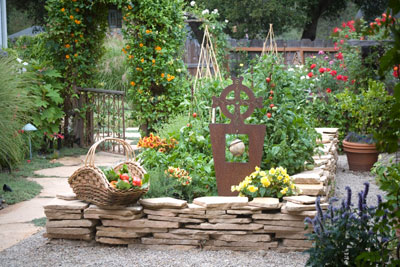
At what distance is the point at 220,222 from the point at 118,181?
0.78 meters

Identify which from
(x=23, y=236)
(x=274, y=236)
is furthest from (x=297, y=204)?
(x=23, y=236)

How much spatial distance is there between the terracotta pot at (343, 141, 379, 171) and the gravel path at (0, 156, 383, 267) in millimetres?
3254

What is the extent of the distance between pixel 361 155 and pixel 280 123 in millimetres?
2427

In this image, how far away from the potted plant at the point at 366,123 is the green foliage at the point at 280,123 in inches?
75.4

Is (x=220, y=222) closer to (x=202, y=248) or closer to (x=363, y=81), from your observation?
(x=202, y=248)

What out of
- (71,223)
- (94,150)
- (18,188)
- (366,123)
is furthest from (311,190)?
(366,123)

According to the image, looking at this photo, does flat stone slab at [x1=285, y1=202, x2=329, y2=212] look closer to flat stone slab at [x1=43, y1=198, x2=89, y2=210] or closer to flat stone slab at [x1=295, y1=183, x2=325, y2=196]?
flat stone slab at [x1=295, y1=183, x2=325, y2=196]

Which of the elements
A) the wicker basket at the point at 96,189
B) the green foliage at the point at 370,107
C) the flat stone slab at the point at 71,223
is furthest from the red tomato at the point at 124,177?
the green foliage at the point at 370,107

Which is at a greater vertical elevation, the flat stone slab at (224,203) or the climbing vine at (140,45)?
the climbing vine at (140,45)

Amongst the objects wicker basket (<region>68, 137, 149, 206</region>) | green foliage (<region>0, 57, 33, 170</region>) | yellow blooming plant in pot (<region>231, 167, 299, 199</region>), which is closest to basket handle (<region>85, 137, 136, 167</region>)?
wicker basket (<region>68, 137, 149, 206</region>)

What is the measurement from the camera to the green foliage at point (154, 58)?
656cm

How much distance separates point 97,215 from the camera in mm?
3553

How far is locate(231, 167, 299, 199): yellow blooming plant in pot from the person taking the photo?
12.0ft

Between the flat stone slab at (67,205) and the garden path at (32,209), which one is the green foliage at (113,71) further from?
the flat stone slab at (67,205)
